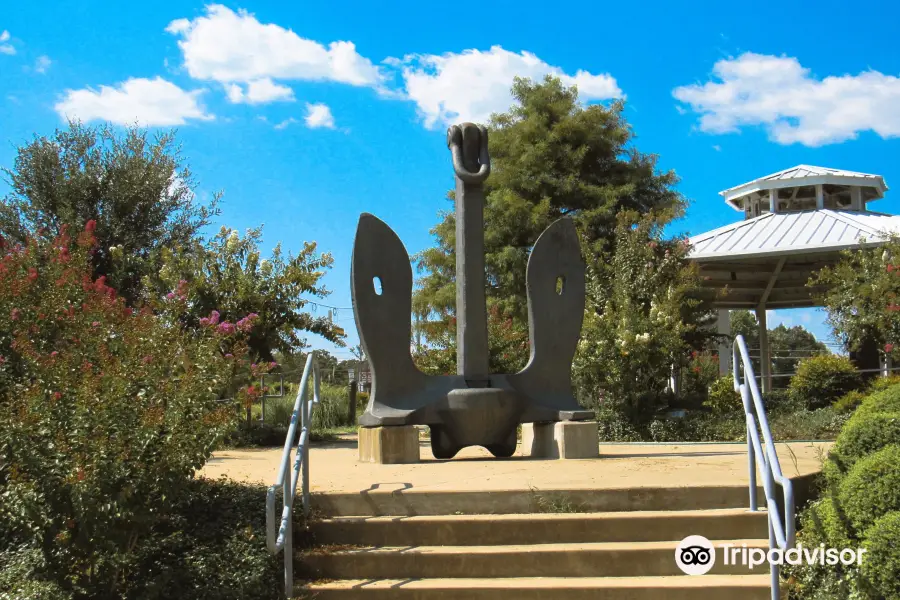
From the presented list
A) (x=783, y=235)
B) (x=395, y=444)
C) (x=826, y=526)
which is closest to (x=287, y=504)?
(x=395, y=444)

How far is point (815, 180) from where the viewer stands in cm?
2039

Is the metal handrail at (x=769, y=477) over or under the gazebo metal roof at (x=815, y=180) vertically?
under

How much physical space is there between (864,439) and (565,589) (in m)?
2.20

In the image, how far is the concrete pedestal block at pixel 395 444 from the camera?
25.8 feet

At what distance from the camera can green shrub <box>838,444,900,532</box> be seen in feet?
15.6

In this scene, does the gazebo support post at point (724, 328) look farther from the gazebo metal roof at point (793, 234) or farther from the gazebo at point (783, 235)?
the gazebo metal roof at point (793, 234)

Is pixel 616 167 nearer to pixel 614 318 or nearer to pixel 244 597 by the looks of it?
pixel 614 318

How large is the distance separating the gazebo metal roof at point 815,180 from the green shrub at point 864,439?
16128 millimetres

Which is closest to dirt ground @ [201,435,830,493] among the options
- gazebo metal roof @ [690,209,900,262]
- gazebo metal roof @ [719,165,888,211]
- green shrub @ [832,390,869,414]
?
green shrub @ [832,390,869,414]

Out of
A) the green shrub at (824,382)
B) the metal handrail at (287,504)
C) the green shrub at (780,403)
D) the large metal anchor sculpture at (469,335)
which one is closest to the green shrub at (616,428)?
the green shrub at (780,403)

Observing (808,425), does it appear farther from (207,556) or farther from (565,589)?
(207,556)

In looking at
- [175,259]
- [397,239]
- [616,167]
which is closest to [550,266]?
[397,239]

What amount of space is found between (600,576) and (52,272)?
585 centimetres

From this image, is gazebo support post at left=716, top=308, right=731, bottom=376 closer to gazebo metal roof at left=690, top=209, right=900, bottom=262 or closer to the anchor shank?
gazebo metal roof at left=690, top=209, right=900, bottom=262
